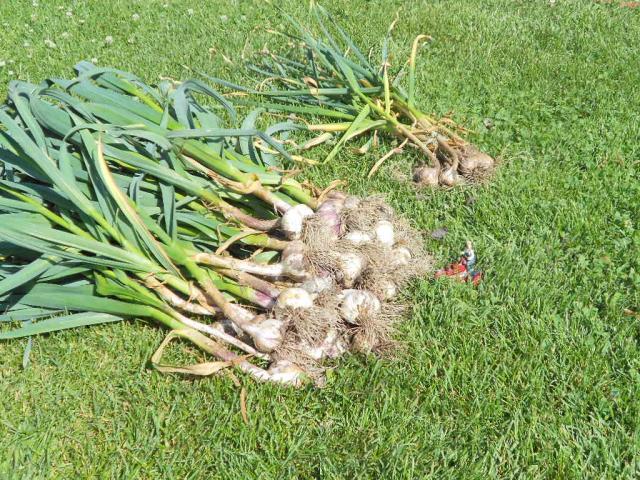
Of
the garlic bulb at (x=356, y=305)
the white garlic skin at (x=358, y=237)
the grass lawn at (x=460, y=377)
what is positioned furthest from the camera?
the white garlic skin at (x=358, y=237)

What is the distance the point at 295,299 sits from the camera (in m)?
2.35

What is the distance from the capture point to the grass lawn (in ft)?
6.57

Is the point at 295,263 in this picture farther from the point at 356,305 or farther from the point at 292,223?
the point at 356,305

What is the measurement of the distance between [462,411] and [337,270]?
2.36 ft

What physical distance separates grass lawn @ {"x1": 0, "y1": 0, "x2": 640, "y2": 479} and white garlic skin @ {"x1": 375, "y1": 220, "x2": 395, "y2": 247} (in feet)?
0.74

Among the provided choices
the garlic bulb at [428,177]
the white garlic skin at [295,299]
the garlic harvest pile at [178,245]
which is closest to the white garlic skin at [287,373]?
the garlic harvest pile at [178,245]

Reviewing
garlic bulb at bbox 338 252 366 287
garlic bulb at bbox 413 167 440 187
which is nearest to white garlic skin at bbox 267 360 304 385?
garlic bulb at bbox 338 252 366 287

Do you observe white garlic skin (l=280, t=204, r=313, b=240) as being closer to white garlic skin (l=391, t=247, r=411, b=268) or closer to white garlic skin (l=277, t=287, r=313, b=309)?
white garlic skin (l=277, t=287, r=313, b=309)

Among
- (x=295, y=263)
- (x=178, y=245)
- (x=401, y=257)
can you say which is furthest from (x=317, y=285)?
(x=178, y=245)

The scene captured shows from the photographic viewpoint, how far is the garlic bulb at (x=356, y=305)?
93.8 inches

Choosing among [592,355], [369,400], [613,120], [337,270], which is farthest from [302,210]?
[613,120]

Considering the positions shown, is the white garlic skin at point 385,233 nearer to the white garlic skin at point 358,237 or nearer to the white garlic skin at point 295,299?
the white garlic skin at point 358,237

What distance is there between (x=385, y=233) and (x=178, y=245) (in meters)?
0.85

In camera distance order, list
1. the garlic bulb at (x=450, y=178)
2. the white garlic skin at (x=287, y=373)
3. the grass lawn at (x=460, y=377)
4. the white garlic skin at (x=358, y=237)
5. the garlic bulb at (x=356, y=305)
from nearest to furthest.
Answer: the grass lawn at (x=460, y=377) → the white garlic skin at (x=287, y=373) → the garlic bulb at (x=356, y=305) → the white garlic skin at (x=358, y=237) → the garlic bulb at (x=450, y=178)
